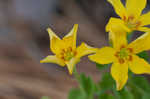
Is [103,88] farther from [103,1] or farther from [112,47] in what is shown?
[103,1]

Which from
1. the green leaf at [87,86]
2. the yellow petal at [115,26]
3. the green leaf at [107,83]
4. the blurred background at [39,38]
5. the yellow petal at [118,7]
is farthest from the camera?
the blurred background at [39,38]

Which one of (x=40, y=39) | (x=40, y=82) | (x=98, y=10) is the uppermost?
(x=98, y=10)

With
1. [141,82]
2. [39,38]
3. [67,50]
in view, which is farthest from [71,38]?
[39,38]

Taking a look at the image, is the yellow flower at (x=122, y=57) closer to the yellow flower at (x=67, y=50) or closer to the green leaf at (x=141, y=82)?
the yellow flower at (x=67, y=50)

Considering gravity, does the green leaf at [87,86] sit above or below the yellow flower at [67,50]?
below

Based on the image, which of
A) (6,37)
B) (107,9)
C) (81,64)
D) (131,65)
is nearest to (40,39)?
(6,37)

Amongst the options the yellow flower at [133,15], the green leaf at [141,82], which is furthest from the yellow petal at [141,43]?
the green leaf at [141,82]

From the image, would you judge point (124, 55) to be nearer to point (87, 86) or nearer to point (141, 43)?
point (141, 43)
